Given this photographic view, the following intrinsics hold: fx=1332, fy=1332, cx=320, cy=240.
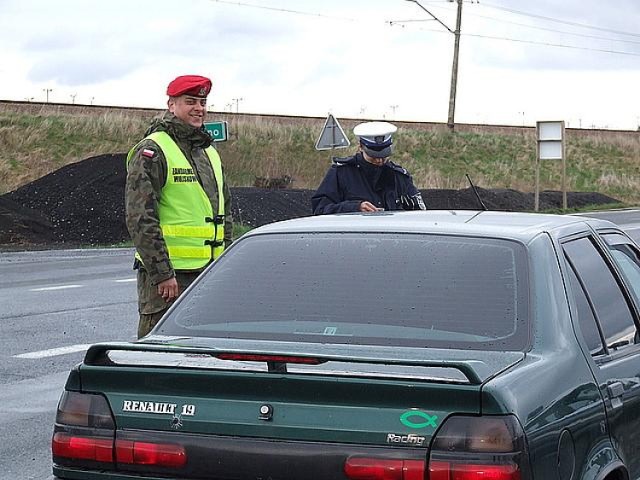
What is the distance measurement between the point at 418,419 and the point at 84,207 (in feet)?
89.3

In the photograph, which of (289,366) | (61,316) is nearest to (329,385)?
(289,366)

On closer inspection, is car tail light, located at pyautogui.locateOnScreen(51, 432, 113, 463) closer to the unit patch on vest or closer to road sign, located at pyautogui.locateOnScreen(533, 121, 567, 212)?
the unit patch on vest

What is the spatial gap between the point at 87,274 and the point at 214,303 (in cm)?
1512

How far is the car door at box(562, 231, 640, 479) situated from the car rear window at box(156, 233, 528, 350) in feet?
1.24

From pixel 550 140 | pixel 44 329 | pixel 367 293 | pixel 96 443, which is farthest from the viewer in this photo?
pixel 550 140

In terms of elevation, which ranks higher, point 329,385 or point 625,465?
point 329,385

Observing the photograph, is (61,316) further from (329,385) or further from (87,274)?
(329,385)

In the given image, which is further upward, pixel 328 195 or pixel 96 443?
pixel 328 195

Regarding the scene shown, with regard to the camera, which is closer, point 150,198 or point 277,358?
point 277,358

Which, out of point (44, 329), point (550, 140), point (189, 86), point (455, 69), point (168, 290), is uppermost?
point (455, 69)

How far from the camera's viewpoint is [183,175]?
691cm

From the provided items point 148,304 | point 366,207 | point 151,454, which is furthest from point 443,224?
point 366,207

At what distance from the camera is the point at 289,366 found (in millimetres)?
3822

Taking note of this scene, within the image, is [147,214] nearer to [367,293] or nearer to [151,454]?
[367,293]
